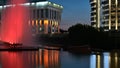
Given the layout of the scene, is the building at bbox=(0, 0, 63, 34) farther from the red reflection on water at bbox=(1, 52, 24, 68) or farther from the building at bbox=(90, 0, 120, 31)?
the red reflection on water at bbox=(1, 52, 24, 68)

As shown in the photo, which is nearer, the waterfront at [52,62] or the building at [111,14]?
the waterfront at [52,62]

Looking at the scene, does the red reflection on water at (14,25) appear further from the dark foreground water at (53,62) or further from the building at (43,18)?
the building at (43,18)

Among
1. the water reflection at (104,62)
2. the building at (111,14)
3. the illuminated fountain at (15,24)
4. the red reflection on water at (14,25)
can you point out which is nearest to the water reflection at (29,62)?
the water reflection at (104,62)

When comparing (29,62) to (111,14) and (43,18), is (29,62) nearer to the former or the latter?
(111,14)

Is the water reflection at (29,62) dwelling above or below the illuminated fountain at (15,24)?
below

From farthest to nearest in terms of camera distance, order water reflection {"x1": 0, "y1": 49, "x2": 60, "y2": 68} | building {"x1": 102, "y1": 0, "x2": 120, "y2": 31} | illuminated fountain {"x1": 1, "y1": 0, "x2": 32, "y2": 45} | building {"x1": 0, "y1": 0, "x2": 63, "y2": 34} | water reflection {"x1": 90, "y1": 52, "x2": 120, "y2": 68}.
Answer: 1. building {"x1": 0, "y1": 0, "x2": 63, "y2": 34}
2. building {"x1": 102, "y1": 0, "x2": 120, "y2": 31}
3. illuminated fountain {"x1": 1, "y1": 0, "x2": 32, "y2": 45}
4. water reflection {"x1": 90, "y1": 52, "x2": 120, "y2": 68}
5. water reflection {"x1": 0, "y1": 49, "x2": 60, "y2": 68}

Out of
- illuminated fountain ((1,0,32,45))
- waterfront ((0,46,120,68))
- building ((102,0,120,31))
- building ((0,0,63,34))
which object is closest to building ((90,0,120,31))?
building ((102,0,120,31))

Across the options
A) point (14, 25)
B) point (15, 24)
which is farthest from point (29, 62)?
point (15, 24)

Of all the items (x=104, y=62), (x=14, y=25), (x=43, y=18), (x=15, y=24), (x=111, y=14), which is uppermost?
(x=111, y=14)

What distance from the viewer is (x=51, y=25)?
159 meters

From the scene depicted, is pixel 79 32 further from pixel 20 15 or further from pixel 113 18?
pixel 113 18

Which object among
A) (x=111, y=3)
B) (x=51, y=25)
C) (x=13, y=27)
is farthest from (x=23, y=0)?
(x=51, y=25)

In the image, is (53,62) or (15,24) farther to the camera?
(15,24)

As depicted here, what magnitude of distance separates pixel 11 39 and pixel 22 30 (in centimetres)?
410
